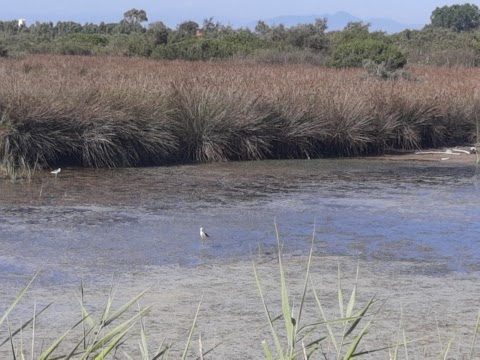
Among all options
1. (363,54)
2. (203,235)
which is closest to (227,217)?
(203,235)

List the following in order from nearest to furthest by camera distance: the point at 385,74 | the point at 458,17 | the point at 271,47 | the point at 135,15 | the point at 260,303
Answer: the point at 260,303
the point at 385,74
the point at 271,47
the point at 135,15
the point at 458,17

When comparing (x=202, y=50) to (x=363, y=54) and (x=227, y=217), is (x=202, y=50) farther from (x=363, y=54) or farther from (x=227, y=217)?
(x=227, y=217)

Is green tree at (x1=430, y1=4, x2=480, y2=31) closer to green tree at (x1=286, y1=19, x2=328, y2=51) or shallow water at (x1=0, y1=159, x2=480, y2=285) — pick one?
green tree at (x1=286, y1=19, x2=328, y2=51)

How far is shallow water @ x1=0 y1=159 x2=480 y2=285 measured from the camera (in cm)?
647

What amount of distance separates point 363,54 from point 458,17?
59227mm

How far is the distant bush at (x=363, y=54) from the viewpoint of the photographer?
23.1 m

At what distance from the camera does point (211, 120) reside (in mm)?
11562

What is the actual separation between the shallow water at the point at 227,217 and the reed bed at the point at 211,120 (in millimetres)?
476

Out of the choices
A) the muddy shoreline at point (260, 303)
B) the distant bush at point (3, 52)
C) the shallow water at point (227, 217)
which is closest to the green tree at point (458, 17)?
the distant bush at point (3, 52)

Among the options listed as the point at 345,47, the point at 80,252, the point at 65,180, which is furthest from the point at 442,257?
the point at 345,47

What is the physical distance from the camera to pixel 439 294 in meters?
5.63

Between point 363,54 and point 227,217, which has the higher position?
point 363,54

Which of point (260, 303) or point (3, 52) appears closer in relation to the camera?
point (260, 303)

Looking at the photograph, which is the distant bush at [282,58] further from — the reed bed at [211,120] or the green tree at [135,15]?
the green tree at [135,15]
